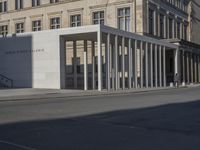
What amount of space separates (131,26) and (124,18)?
1.57m

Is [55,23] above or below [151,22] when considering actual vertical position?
above

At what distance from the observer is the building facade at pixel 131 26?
2121 inches

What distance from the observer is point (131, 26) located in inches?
2441

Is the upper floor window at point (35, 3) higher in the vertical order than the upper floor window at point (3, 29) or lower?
higher

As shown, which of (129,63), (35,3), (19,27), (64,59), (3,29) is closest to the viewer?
(64,59)

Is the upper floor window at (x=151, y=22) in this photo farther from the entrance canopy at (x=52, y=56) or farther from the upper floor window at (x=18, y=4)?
the upper floor window at (x=18, y=4)

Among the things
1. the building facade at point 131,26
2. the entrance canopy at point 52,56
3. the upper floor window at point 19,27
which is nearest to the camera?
the entrance canopy at point 52,56

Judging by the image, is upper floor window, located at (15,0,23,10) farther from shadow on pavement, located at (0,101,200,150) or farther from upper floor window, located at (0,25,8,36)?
shadow on pavement, located at (0,101,200,150)

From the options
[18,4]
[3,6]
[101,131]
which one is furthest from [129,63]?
[3,6]

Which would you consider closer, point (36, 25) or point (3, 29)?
point (36, 25)

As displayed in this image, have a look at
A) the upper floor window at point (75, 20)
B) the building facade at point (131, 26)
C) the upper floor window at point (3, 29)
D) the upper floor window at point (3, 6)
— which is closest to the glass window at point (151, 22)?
the building facade at point (131, 26)

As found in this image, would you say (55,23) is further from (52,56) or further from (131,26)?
(52,56)

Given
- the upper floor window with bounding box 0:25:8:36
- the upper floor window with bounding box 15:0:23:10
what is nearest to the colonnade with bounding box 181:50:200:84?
the upper floor window with bounding box 15:0:23:10

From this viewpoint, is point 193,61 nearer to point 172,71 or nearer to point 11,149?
point 172,71
